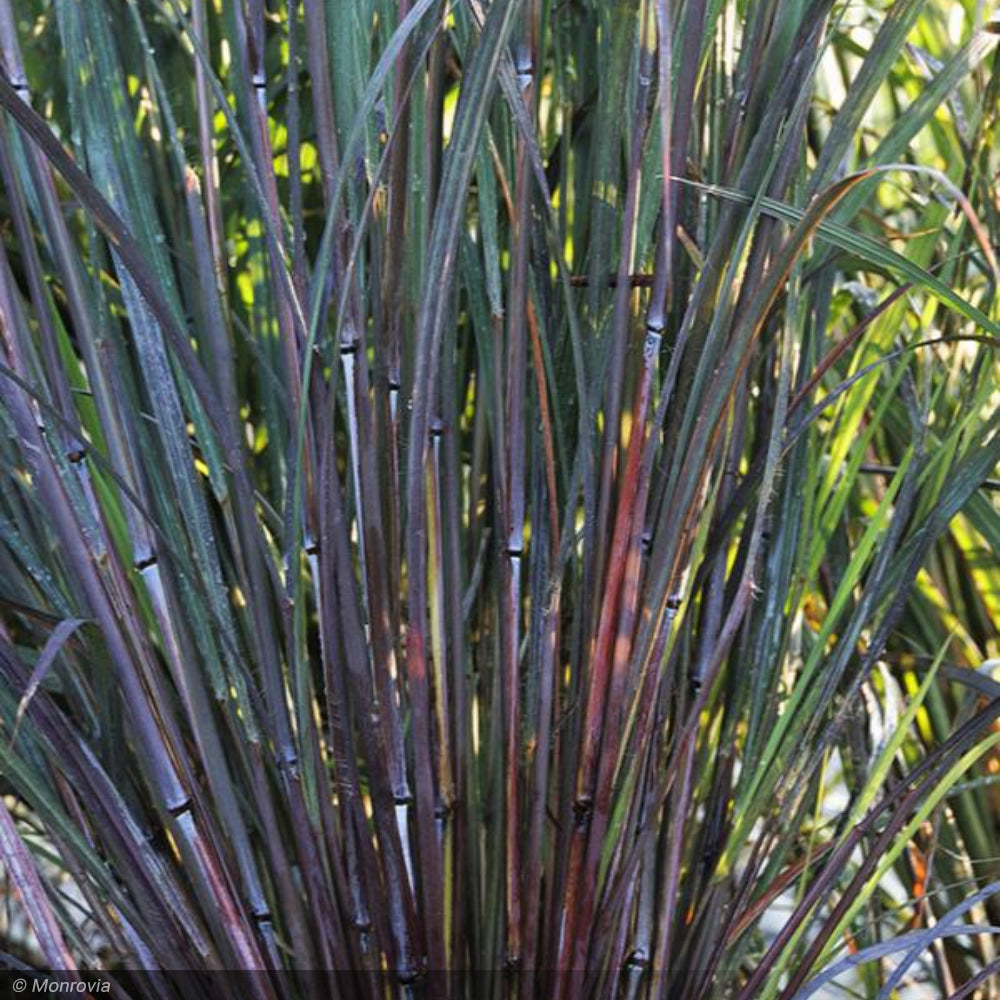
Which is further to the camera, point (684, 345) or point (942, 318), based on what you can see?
point (942, 318)

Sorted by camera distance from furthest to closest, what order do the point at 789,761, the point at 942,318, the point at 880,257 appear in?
the point at 942,318
the point at 789,761
the point at 880,257

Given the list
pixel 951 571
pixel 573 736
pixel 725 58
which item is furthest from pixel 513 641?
pixel 951 571

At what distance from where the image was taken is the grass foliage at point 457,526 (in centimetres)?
44

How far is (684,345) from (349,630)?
0.49 feet

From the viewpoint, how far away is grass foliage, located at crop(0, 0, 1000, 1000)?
438mm

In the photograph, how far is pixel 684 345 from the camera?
453mm

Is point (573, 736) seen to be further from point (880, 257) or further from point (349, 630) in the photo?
point (880, 257)

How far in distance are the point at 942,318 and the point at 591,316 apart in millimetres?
435

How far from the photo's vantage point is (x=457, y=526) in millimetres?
520

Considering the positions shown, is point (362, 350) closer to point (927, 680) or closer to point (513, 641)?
point (513, 641)

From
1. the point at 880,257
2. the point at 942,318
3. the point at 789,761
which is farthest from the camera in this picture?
the point at 942,318

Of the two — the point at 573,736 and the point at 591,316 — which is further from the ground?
the point at 591,316

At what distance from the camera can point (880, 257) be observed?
41 centimetres

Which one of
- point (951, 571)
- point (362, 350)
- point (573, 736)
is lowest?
point (951, 571)
